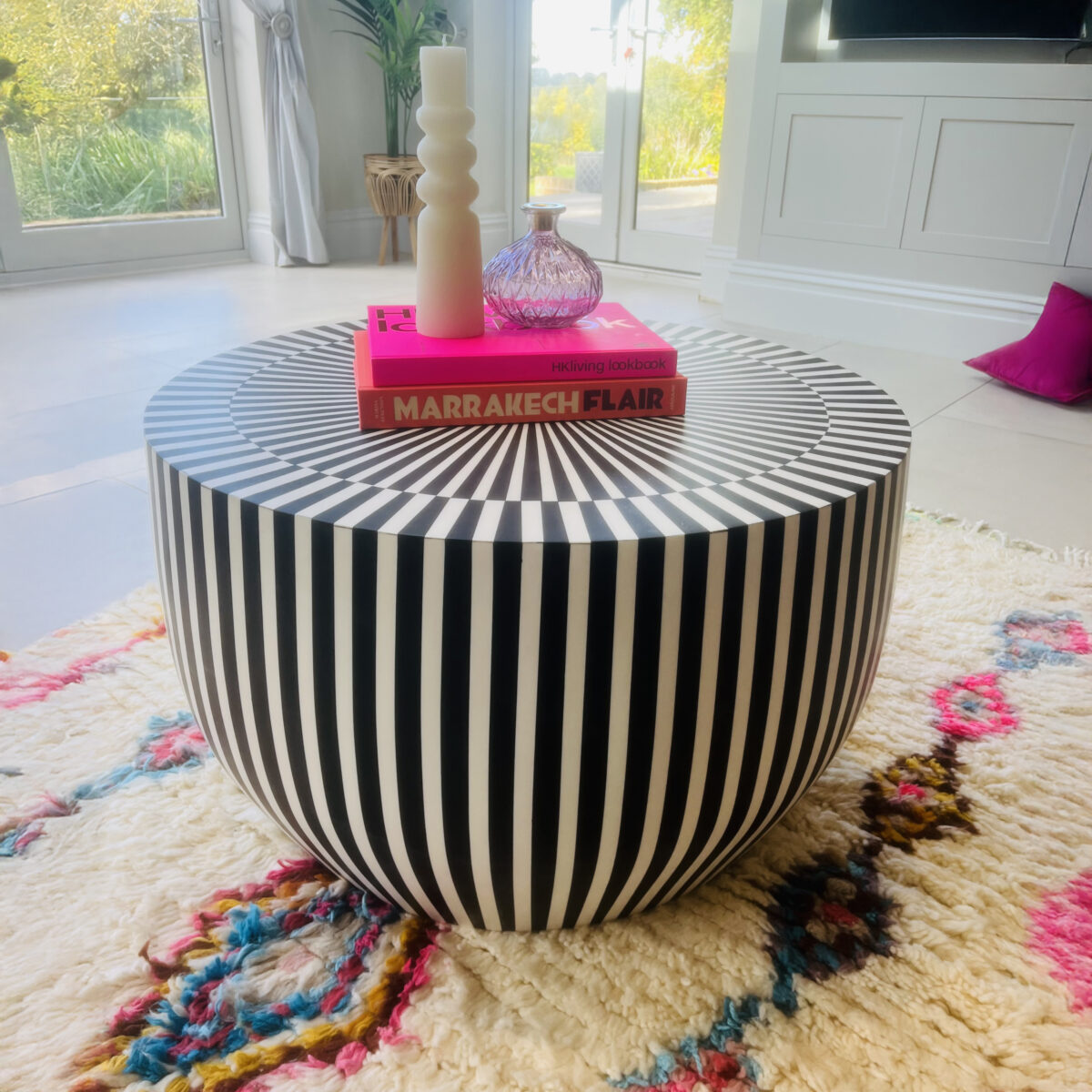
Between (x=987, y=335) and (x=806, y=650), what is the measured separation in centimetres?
234

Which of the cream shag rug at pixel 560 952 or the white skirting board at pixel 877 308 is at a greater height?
the white skirting board at pixel 877 308

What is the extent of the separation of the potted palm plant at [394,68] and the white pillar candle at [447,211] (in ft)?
10.2

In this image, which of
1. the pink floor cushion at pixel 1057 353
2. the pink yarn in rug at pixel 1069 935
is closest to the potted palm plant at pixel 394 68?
the pink floor cushion at pixel 1057 353

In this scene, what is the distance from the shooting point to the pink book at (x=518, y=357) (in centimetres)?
73

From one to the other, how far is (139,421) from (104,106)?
7.06 ft

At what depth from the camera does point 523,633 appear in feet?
1.75

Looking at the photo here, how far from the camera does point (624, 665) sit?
0.55m

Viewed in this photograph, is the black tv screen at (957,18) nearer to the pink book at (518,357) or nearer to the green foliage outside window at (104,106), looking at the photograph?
the pink book at (518,357)

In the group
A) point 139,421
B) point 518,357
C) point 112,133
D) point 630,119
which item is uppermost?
point 630,119

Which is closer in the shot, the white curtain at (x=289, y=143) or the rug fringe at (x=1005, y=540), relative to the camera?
the rug fringe at (x=1005, y=540)

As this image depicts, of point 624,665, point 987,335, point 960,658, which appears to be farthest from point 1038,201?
point 624,665

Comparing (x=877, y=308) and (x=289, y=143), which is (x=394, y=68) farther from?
(x=877, y=308)

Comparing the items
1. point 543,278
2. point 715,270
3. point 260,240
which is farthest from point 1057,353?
point 260,240

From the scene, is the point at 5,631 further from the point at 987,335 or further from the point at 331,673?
the point at 987,335
